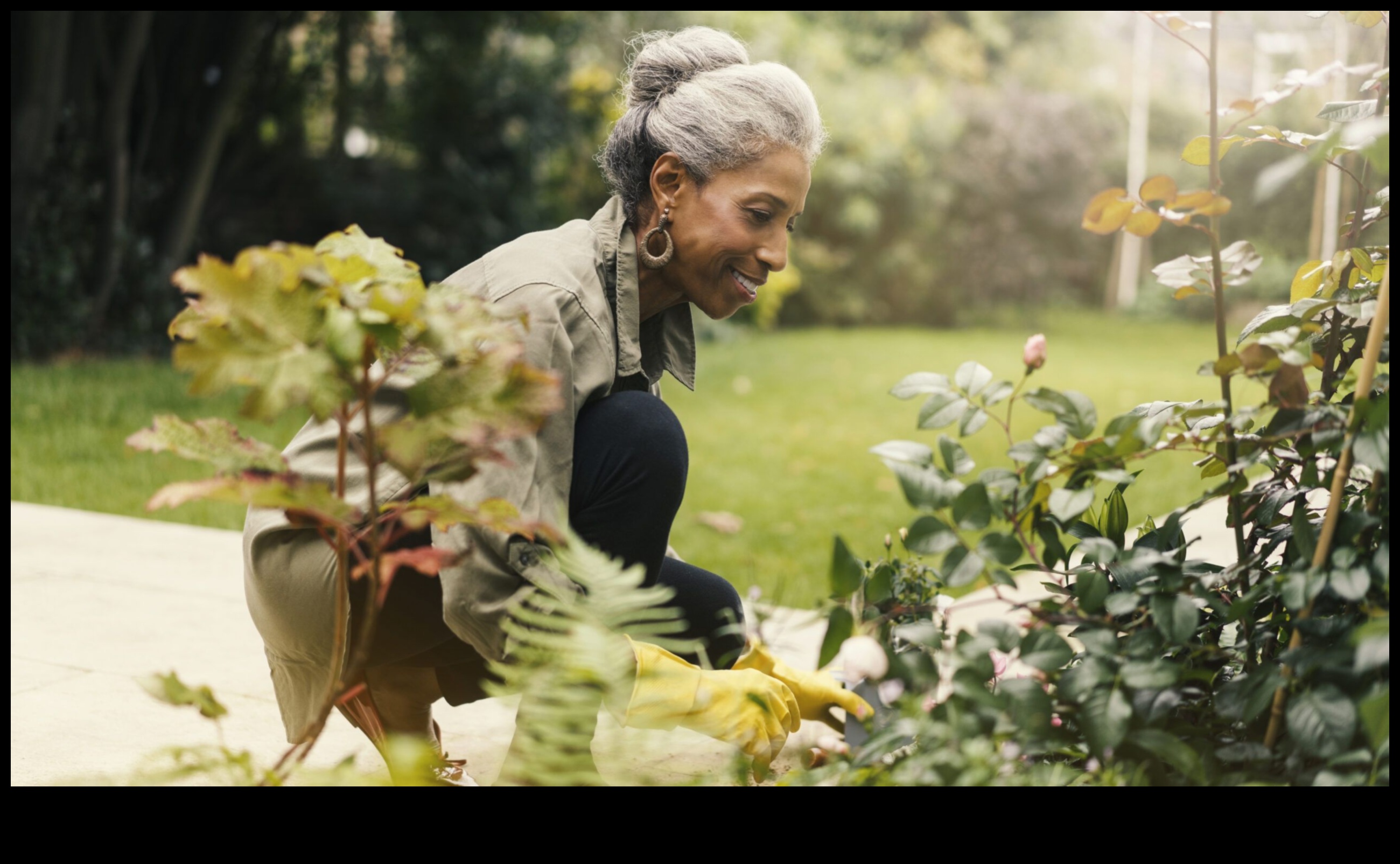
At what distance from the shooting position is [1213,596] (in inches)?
52.1

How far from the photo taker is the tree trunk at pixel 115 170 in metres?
7.98

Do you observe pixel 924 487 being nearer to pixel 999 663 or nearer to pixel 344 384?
pixel 344 384

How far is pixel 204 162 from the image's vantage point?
8.69 m

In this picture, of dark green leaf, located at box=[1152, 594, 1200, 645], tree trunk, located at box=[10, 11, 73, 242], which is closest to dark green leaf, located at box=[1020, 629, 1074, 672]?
dark green leaf, located at box=[1152, 594, 1200, 645]

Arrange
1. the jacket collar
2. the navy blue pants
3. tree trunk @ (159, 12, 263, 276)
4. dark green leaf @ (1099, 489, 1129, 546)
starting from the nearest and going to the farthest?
dark green leaf @ (1099, 489, 1129, 546) < the navy blue pants < the jacket collar < tree trunk @ (159, 12, 263, 276)

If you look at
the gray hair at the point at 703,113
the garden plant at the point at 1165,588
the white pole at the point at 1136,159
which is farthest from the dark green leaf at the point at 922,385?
the white pole at the point at 1136,159

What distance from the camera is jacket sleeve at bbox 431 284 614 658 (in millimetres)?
1438

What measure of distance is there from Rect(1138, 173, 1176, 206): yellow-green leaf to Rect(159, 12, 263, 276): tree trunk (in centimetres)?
844

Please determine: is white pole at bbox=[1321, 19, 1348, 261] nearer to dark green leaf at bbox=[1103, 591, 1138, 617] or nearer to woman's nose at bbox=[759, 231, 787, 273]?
woman's nose at bbox=[759, 231, 787, 273]

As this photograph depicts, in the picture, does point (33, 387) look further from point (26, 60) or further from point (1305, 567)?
point (1305, 567)

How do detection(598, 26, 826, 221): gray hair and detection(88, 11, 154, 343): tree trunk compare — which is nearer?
detection(598, 26, 826, 221): gray hair

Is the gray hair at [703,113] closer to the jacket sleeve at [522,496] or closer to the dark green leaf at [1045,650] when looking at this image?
the jacket sleeve at [522,496]

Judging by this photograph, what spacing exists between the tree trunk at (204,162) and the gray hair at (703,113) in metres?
7.52

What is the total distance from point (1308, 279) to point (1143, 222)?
41cm
